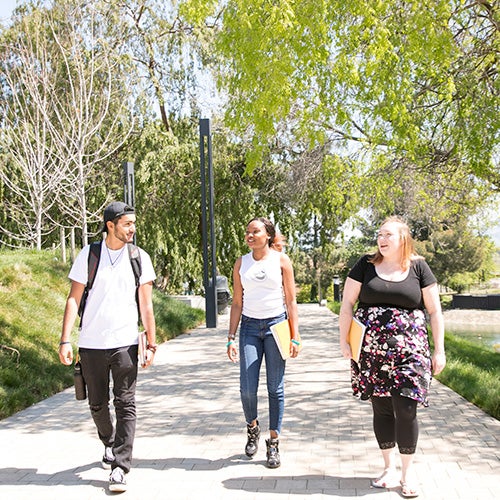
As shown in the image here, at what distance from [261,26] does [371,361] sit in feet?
16.7

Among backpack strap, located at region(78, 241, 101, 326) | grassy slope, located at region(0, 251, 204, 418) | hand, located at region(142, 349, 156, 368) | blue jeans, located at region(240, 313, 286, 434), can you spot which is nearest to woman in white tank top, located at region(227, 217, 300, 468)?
blue jeans, located at region(240, 313, 286, 434)

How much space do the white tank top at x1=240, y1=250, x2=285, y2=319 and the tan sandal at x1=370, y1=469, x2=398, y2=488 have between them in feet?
4.41

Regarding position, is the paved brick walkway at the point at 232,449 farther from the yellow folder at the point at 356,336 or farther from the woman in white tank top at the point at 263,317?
the yellow folder at the point at 356,336

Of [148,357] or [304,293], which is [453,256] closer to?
[304,293]

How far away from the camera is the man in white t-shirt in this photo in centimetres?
498

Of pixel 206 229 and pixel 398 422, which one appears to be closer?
pixel 398 422

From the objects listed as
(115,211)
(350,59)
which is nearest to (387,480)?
(115,211)

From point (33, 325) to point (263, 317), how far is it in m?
5.94

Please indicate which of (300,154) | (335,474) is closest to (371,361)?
(335,474)

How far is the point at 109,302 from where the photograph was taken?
5000 millimetres

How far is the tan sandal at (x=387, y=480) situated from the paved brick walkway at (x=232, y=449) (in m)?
0.07

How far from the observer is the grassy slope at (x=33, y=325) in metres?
8.26

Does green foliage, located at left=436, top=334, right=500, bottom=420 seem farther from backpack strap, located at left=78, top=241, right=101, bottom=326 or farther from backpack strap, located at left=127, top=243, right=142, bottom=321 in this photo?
backpack strap, located at left=78, top=241, right=101, bottom=326

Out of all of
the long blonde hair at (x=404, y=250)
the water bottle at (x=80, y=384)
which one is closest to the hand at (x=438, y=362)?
the long blonde hair at (x=404, y=250)
